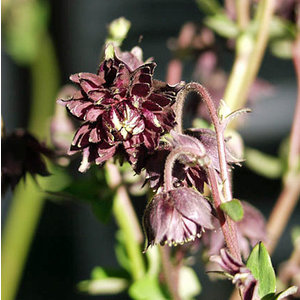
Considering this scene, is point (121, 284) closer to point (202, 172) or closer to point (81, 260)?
point (202, 172)

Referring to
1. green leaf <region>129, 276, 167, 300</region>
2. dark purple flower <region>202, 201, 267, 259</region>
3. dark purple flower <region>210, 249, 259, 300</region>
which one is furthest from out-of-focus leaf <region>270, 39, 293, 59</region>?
dark purple flower <region>210, 249, 259, 300</region>

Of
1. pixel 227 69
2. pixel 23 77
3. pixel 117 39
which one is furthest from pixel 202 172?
pixel 23 77

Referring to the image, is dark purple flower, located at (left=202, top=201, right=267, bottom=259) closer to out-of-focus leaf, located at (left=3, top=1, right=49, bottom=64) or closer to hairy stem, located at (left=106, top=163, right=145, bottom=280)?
hairy stem, located at (left=106, top=163, right=145, bottom=280)

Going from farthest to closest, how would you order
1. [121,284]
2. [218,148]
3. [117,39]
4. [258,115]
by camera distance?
[258,115] < [121,284] < [117,39] < [218,148]

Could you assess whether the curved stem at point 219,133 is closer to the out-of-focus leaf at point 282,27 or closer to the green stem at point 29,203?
the out-of-focus leaf at point 282,27

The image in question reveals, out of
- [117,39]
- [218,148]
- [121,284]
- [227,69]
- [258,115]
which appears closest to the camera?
[218,148]

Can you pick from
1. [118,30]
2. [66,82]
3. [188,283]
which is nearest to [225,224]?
[118,30]

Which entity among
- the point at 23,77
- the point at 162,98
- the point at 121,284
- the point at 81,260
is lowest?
the point at 81,260
